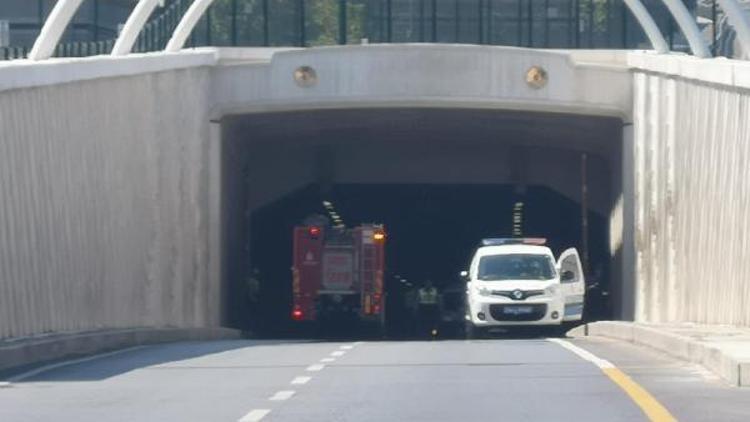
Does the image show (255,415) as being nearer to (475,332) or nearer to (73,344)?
(73,344)

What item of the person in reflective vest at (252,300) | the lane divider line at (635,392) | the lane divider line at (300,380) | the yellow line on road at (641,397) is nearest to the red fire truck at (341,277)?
the person in reflective vest at (252,300)

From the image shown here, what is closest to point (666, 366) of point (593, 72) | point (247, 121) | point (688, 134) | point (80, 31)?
point (688, 134)

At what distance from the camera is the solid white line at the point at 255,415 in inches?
590

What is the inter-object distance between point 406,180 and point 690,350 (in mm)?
38067

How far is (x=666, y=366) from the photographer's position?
22.1 metres

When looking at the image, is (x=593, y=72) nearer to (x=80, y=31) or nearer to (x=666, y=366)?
(x=666, y=366)

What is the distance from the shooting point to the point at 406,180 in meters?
60.5

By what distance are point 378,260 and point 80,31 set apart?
39359 millimetres

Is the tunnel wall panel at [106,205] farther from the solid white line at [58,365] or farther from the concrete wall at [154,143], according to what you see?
the solid white line at [58,365]

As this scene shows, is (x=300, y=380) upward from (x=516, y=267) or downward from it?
downward

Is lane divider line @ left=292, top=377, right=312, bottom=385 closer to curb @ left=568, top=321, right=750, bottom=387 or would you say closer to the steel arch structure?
curb @ left=568, top=321, right=750, bottom=387

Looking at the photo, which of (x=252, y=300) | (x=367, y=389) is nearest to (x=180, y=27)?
(x=252, y=300)

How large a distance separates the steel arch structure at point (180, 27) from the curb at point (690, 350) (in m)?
7.79

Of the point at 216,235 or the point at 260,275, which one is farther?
Answer: the point at 260,275
